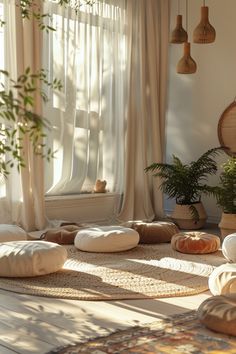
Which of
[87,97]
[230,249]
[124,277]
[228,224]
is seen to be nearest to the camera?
[124,277]

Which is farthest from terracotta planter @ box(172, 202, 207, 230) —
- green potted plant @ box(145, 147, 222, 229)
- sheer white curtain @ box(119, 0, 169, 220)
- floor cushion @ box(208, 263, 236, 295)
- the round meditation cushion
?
floor cushion @ box(208, 263, 236, 295)

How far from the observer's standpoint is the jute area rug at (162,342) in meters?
2.31

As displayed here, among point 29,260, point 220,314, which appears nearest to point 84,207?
point 29,260

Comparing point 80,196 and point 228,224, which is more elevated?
point 80,196

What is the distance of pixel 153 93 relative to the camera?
6.54 m

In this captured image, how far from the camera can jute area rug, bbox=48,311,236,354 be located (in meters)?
2.31

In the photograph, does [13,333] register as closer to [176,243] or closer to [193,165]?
[176,243]

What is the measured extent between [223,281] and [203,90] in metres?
3.91

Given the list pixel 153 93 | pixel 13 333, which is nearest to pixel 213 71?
pixel 153 93

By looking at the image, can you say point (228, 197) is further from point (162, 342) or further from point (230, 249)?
point (162, 342)

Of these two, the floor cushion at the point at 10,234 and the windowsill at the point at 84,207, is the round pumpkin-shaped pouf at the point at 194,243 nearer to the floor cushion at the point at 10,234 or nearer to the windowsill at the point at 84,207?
the floor cushion at the point at 10,234

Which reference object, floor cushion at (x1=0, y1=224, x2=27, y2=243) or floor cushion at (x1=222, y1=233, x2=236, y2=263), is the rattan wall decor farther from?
floor cushion at (x1=0, y1=224, x2=27, y2=243)

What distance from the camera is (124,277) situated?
11.8 ft

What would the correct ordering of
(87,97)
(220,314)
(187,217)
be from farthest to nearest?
(87,97) → (187,217) → (220,314)
